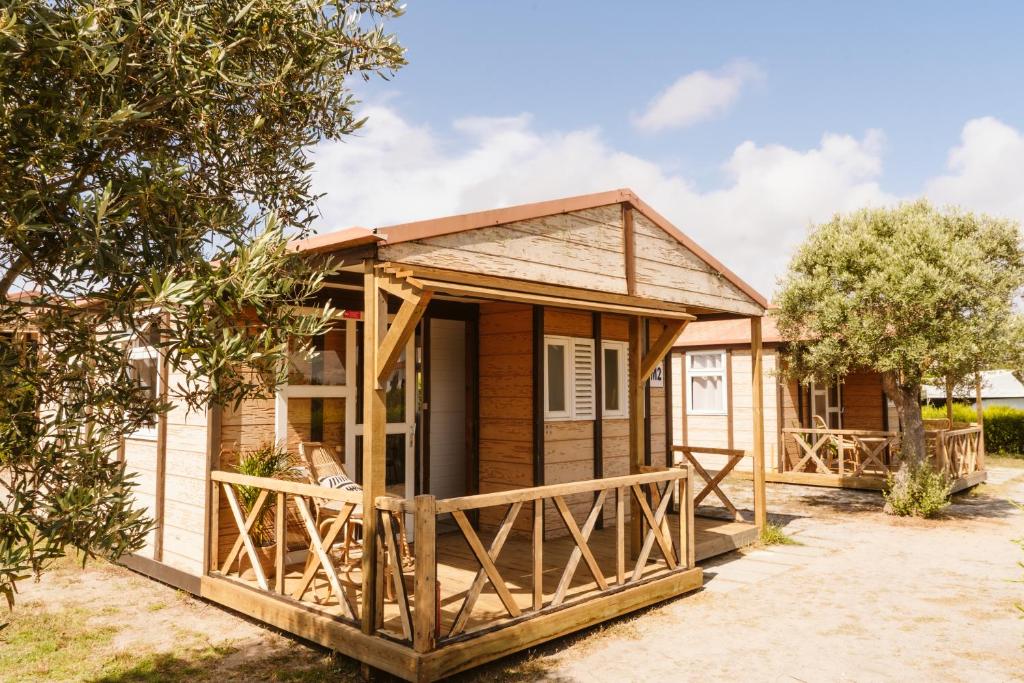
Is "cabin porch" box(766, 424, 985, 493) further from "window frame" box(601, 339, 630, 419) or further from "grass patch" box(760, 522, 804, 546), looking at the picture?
"window frame" box(601, 339, 630, 419)

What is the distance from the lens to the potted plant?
576 cm

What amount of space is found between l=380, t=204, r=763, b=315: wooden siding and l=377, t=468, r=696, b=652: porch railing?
1.60 metres

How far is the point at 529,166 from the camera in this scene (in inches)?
4227

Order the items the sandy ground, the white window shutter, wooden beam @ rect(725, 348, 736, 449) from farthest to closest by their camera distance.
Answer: wooden beam @ rect(725, 348, 736, 449), the white window shutter, the sandy ground

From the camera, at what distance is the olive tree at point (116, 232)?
2.51 m

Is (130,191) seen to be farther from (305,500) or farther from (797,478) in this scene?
(797,478)

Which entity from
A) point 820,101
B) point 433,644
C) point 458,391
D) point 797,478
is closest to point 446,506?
point 433,644

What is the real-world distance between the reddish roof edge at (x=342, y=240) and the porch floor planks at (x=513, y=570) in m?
2.28

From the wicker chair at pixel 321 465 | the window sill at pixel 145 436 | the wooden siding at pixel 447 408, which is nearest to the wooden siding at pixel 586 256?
the wicker chair at pixel 321 465

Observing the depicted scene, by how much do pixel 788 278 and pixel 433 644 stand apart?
9280 millimetres

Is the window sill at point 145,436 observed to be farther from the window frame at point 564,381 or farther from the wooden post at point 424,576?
the window frame at point 564,381

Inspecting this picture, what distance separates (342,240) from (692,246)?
4116mm

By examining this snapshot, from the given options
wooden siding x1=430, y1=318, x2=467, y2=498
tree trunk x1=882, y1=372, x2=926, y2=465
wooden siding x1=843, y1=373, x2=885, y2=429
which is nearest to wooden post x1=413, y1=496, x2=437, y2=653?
wooden siding x1=430, y1=318, x2=467, y2=498

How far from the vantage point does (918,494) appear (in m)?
10.6
